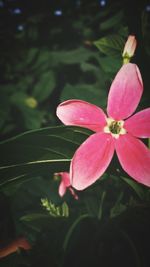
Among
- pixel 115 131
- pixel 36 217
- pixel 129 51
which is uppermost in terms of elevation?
pixel 129 51

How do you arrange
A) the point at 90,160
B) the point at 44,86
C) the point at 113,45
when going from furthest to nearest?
the point at 44,86
the point at 113,45
the point at 90,160

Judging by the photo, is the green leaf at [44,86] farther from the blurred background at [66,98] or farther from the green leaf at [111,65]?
the green leaf at [111,65]

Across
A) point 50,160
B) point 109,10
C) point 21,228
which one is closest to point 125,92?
point 50,160

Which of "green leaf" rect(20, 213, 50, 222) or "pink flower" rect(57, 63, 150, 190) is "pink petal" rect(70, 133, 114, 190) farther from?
"green leaf" rect(20, 213, 50, 222)

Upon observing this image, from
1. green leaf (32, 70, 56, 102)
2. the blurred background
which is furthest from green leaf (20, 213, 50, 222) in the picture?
green leaf (32, 70, 56, 102)

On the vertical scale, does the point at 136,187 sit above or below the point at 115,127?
below

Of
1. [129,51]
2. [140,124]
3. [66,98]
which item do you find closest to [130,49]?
[129,51]

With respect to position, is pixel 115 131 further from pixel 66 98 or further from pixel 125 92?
pixel 66 98

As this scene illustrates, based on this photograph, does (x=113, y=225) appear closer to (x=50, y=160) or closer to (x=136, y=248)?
(x=136, y=248)
